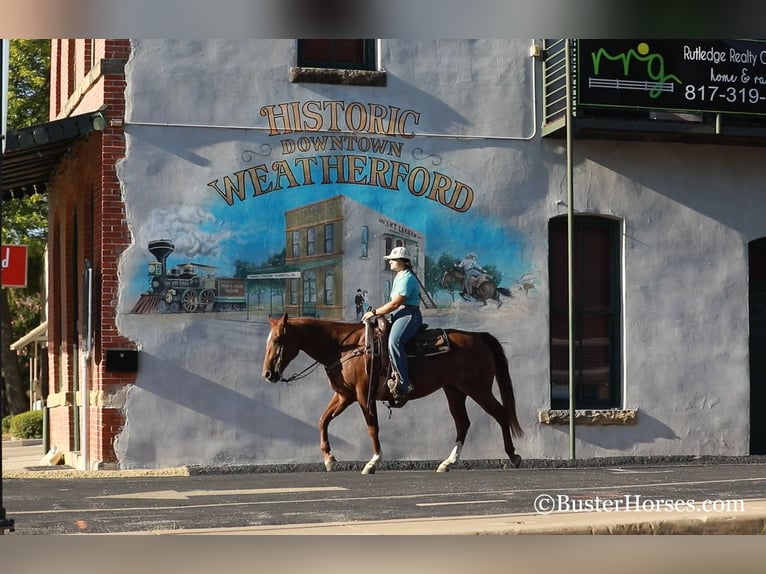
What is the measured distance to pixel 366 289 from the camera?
927cm

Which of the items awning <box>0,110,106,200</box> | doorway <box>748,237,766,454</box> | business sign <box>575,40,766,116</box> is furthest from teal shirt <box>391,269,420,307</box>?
doorway <box>748,237,766,454</box>

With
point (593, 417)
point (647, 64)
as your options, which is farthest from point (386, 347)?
Result: point (647, 64)

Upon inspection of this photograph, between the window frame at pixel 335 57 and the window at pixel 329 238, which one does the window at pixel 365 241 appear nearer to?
the window at pixel 329 238

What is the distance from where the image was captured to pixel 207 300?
31.7 feet

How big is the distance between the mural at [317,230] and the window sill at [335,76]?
19 centimetres

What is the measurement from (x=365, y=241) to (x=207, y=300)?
1.25 meters

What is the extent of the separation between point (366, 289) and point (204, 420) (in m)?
1.57

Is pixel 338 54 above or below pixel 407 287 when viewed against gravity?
above

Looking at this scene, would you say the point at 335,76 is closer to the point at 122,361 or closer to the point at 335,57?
the point at 335,57

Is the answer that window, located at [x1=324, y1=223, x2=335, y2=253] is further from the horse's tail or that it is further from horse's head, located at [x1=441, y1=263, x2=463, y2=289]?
the horse's tail

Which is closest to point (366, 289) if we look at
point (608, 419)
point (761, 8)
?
point (608, 419)

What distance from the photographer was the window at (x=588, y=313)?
969 centimetres

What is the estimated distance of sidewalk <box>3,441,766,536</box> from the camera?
7789mm

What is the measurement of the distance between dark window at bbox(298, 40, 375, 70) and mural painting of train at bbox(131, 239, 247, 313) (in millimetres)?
1696
